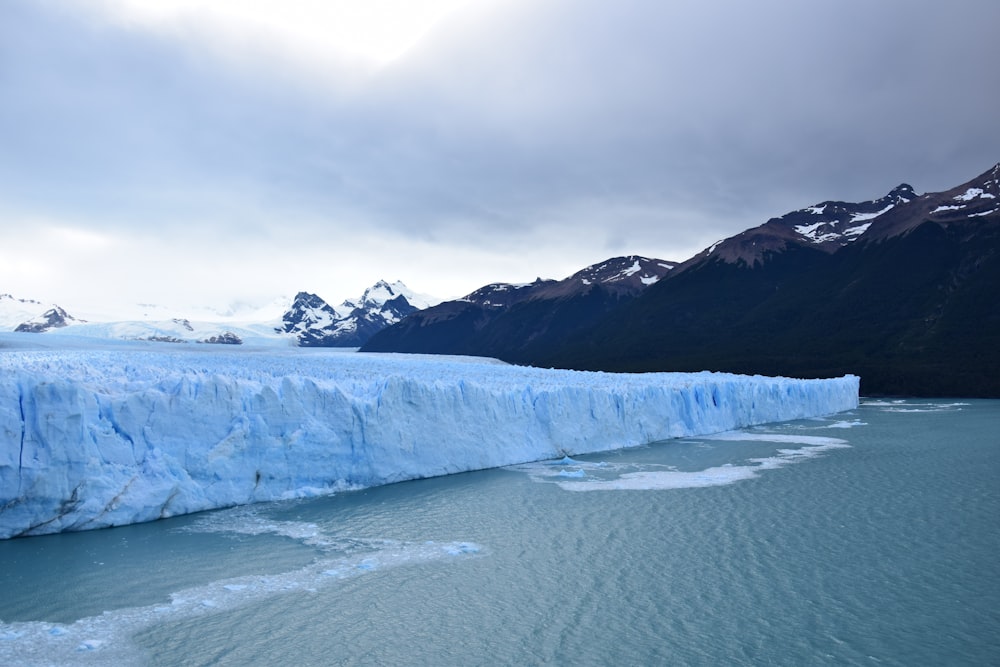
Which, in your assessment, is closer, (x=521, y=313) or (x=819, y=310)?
(x=819, y=310)

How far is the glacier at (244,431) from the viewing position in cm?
1150

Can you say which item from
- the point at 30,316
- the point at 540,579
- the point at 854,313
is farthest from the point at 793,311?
the point at 30,316

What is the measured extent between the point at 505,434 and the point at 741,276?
3145 inches

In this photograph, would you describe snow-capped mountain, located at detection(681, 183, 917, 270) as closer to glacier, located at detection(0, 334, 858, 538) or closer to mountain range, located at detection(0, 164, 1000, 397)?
mountain range, located at detection(0, 164, 1000, 397)

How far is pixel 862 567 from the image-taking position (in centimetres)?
986

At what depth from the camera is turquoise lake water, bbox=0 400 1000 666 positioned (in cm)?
747

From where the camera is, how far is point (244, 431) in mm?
13945

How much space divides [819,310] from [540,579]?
67098 millimetres

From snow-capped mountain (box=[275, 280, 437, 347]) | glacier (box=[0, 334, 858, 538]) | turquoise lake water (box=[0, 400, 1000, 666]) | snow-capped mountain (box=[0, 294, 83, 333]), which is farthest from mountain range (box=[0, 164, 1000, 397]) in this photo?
snow-capped mountain (box=[0, 294, 83, 333])

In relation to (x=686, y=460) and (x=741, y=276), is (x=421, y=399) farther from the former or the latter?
(x=741, y=276)

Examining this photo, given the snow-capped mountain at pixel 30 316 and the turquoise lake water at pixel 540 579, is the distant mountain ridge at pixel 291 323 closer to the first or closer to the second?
the snow-capped mountain at pixel 30 316

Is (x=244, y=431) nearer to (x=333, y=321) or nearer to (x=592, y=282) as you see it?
(x=592, y=282)

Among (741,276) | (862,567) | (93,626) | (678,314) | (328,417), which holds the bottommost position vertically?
(93,626)

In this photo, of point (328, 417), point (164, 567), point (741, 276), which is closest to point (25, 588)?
point (164, 567)
